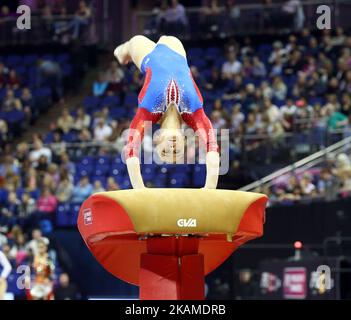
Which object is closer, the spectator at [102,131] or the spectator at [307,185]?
the spectator at [307,185]

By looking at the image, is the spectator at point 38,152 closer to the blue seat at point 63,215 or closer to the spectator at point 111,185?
the blue seat at point 63,215

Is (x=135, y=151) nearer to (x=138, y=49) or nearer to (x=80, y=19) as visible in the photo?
(x=138, y=49)

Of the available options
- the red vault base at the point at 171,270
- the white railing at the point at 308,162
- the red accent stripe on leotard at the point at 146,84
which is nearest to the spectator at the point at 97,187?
the white railing at the point at 308,162

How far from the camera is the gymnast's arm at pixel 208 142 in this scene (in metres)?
7.43

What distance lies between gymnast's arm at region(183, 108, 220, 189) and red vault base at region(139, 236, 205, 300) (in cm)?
42

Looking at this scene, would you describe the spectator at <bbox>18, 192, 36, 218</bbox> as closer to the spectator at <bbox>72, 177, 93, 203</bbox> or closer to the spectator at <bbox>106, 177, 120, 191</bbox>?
the spectator at <bbox>72, 177, 93, 203</bbox>

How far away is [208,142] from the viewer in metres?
7.52

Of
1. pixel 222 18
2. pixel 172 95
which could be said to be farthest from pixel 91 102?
pixel 172 95

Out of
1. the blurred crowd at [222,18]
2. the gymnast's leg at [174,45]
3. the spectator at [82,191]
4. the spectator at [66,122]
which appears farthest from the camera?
the blurred crowd at [222,18]

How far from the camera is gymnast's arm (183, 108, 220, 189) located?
24.4 ft

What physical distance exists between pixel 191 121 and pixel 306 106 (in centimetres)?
719

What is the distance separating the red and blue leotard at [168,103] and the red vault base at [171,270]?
25.7 inches

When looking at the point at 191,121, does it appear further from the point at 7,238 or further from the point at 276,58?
the point at 276,58

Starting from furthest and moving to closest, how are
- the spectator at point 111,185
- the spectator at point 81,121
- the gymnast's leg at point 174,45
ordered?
1. the spectator at point 81,121
2. the spectator at point 111,185
3. the gymnast's leg at point 174,45
